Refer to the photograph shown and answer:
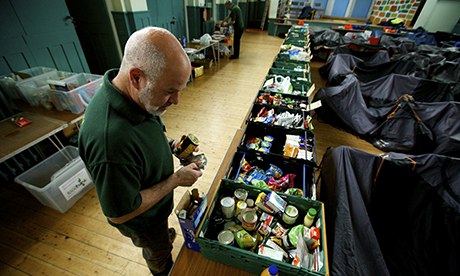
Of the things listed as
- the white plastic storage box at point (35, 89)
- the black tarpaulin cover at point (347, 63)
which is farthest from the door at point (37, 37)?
the black tarpaulin cover at point (347, 63)

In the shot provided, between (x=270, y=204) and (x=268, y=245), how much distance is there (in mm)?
197

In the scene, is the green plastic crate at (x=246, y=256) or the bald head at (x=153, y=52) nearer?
the bald head at (x=153, y=52)

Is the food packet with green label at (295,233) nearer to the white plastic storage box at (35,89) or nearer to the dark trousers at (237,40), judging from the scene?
the white plastic storage box at (35,89)

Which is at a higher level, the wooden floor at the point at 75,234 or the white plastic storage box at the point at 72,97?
the white plastic storage box at the point at 72,97

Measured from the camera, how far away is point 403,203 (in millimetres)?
1575

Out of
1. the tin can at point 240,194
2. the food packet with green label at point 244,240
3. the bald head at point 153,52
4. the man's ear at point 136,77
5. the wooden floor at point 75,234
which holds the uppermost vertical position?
the bald head at point 153,52

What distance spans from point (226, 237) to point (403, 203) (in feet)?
4.99

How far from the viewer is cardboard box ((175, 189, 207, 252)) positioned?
2.97ft

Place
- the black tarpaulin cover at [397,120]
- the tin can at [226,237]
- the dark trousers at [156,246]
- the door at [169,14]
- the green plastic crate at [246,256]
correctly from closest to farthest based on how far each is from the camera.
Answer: the green plastic crate at [246,256]
the tin can at [226,237]
the dark trousers at [156,246]
the black tarpaulin cover at [397,120]
the door at [169,14]

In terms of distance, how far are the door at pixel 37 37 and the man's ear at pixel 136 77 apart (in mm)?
2313

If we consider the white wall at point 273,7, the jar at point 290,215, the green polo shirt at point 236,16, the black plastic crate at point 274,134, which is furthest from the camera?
the white wall at point 273,7

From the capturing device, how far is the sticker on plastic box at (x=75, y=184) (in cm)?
190

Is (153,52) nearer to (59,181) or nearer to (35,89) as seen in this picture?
(59,181)

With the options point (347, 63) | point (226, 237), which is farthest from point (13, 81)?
A: point (347, 63)
